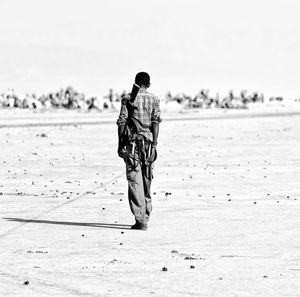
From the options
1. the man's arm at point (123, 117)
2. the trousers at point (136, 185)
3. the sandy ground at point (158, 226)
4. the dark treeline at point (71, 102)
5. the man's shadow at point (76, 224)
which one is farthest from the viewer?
the dark treeline at point (71, 102)

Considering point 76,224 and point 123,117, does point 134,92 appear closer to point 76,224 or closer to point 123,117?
point 123,117

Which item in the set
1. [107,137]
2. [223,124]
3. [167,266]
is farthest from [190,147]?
[167,266]

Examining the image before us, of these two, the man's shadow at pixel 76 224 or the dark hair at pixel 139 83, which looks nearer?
the dark hair at pixel 139 83

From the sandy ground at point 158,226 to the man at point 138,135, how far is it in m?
0.51

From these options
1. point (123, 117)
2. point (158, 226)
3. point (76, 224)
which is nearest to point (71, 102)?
point (76, 224)

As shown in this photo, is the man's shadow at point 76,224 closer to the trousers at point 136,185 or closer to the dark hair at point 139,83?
the trousers at point 136,185

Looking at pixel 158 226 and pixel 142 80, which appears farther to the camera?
pixel 158 226

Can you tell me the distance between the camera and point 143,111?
15383mm

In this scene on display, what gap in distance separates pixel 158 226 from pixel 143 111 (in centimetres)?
158

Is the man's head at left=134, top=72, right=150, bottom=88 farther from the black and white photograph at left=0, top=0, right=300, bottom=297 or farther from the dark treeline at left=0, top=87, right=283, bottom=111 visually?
the dark treeline at left=0, top=87, right=283, bottom=111

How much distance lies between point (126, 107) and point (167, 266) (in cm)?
368

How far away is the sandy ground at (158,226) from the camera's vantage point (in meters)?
11.2

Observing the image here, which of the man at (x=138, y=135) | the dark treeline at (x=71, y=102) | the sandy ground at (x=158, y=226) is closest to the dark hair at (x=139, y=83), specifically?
the man at (x=138, y=135)

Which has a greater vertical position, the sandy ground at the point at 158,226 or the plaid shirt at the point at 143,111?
the plaid shirt at the point at 143,111
